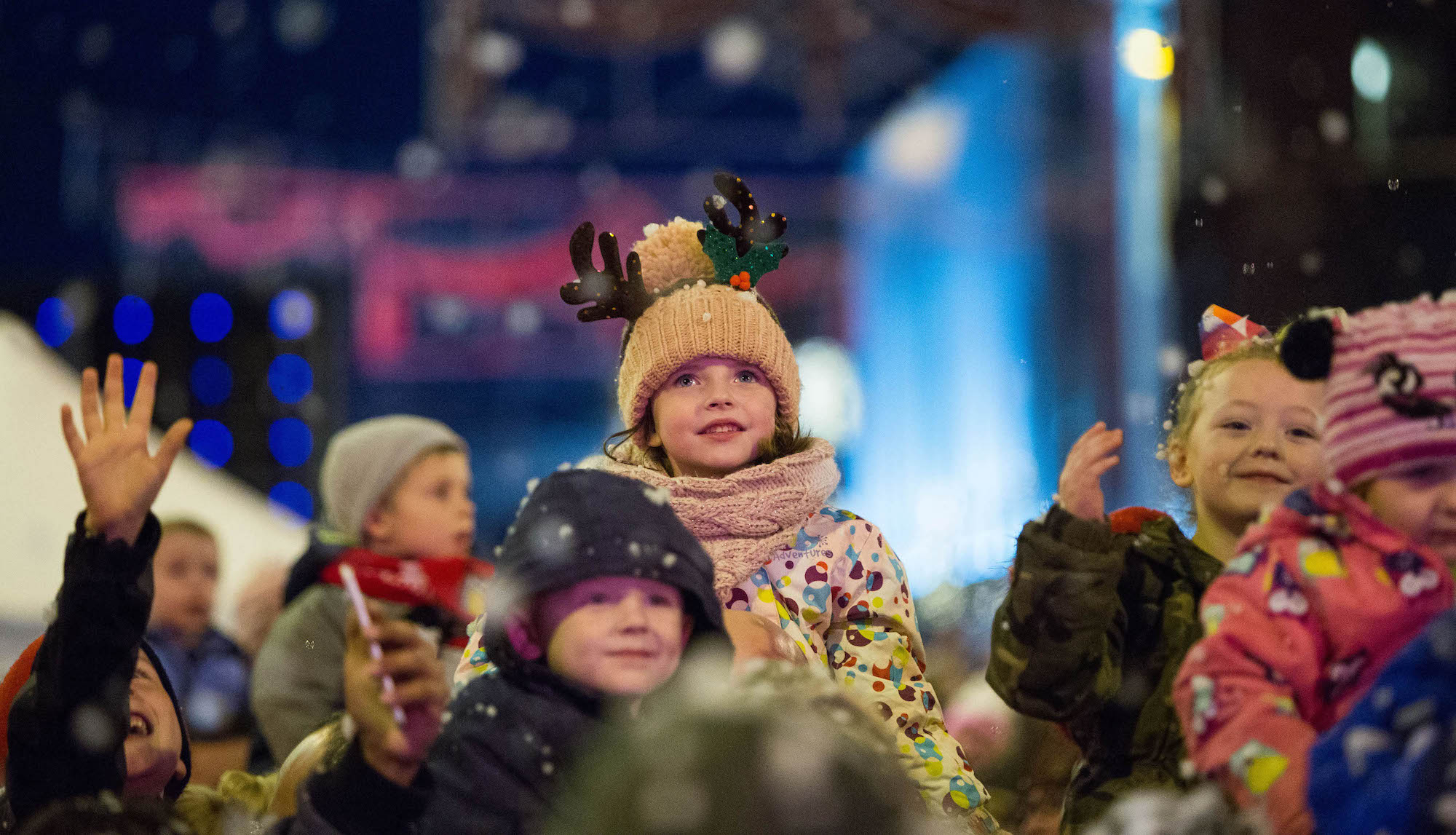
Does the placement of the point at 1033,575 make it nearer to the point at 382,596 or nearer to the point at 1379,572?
the point at 1379,572

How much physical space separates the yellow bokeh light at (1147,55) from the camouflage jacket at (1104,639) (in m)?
2.24

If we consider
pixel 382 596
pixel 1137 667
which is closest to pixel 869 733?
pixel 1137 667

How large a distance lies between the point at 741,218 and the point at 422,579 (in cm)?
119

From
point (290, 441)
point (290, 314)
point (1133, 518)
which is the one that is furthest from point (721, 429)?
point (290, 314)

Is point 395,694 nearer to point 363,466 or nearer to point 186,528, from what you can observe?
point 363,466

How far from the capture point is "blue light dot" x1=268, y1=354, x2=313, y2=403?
8.32 meters

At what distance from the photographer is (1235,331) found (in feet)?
7.17

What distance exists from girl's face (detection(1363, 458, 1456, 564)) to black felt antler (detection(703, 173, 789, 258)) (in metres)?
1.27

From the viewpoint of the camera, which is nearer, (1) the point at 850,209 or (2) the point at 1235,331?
(2) the point at 1235,331

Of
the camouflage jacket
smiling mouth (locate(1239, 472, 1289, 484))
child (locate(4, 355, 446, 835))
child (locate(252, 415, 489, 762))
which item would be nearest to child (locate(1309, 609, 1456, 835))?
the camouflage jacket

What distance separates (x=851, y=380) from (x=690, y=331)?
23.6ft

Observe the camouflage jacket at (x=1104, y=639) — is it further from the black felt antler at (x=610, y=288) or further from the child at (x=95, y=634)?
the child at (x=95, y=634)

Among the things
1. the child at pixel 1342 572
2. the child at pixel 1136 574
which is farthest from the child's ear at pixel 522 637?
the child at pixel 1342 572

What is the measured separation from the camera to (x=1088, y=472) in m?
1.71
